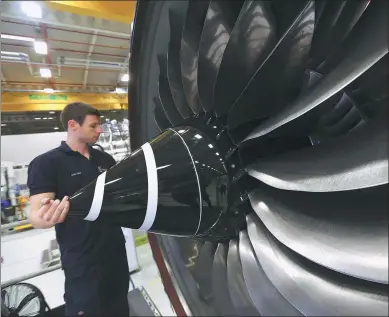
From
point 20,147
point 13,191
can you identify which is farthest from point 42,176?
point 20,147

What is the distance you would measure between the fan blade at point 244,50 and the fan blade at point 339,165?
0.13 meters

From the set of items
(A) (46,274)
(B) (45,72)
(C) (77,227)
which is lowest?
(A) (46,274)

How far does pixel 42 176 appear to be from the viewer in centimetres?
107

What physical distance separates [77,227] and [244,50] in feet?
3.55

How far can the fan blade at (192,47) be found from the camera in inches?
19.0

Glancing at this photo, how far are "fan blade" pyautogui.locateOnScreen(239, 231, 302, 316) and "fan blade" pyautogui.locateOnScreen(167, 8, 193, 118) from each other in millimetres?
279

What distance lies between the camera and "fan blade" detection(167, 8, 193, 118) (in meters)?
0.50

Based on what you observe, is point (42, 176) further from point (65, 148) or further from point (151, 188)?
point (151, 188)

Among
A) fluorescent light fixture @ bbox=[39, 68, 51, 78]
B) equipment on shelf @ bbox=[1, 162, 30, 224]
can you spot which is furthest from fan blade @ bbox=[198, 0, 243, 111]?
fluorescent light fixture @ bbox=[39, 68, 51, 78]

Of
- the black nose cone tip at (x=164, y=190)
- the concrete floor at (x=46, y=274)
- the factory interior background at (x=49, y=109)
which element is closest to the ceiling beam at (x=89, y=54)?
the factory interior background at (x=49, y=109)

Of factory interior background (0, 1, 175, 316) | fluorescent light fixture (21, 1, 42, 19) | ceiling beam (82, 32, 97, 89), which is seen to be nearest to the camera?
fluorescent light fixture (21, 1, 42, 19)

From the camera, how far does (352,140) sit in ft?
1.04

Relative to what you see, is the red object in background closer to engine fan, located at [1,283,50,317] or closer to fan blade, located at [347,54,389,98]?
fan blade, located at [347,54,389,98]

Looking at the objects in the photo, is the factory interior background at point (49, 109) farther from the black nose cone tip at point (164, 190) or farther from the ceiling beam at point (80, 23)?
the black nose cone tip at point (164, 190)
